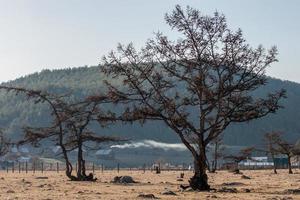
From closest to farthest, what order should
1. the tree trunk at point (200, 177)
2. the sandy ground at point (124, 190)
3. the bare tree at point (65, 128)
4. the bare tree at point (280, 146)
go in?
the sandy ground at point (124, 190) → the tree trunk at point (200, 177) → the bare tree at point (65, 128) → the bare tree at point (280, 146)

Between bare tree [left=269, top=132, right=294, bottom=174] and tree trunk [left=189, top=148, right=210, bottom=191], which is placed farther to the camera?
bare tree [left=269, top=132, right=294, bottom=174]

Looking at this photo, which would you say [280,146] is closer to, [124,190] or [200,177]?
[200,177]

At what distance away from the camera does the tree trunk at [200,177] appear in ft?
114

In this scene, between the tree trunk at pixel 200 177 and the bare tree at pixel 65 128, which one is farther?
the bare tree at pixel 65 128

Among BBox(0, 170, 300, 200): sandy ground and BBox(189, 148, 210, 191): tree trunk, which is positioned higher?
BBox(189, 148, 210, 191): tree trunk

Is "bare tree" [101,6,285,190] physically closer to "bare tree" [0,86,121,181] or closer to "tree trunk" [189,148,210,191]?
"tree trunk" [189,148,210,191]

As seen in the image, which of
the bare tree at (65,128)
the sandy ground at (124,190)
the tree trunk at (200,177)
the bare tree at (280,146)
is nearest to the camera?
the sandy ground at (124,190)

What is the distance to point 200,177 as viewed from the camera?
35.1 m

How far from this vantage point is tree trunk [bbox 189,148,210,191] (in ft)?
114

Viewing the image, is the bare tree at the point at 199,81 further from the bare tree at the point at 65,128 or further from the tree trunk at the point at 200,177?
the bare tree at the point at 65,128

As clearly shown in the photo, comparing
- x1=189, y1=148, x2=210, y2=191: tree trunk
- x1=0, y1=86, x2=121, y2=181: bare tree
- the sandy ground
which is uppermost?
x1=0, y1=86, x2=121, y2=181: bare tree

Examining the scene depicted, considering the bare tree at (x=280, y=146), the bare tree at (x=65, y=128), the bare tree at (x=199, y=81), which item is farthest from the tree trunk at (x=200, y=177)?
the bare tree at (x=280, y=146)

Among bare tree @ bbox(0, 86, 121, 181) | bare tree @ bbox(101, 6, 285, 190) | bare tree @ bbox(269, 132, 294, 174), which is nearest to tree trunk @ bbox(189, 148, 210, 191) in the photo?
bare tree @ bbox(101, 6, 285, 190)

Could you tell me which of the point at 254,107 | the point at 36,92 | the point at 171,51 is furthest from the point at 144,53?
the point at 36,92
